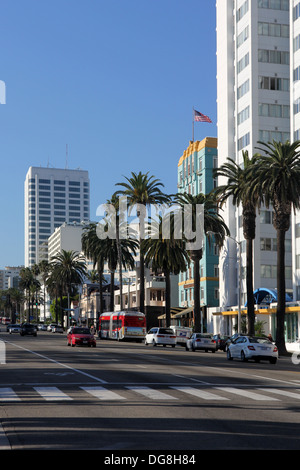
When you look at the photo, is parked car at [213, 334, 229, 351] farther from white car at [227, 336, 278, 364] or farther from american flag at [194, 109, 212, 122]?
american flag at [194, 109, 212, 122]

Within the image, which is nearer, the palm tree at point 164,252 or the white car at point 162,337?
the white car at point 162,337

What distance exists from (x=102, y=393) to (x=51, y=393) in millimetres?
1365

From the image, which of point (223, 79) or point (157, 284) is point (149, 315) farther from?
point (223, 79)

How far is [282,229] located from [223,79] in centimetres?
4601

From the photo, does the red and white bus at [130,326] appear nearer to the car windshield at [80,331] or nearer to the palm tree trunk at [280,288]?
the car windshield at [80,331]

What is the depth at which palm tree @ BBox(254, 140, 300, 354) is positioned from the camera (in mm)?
52938

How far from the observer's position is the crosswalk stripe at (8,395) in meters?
18.4

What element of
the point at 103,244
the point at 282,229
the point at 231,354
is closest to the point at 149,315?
the point at 103,244

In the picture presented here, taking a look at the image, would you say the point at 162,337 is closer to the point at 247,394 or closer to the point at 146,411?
the point at 247,394

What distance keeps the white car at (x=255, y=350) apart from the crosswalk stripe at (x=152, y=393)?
19.2m

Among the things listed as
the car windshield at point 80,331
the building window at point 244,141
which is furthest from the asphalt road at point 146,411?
the building window at point 244,141

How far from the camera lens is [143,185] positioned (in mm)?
83312

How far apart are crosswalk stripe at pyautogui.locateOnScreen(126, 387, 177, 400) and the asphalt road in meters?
0.03

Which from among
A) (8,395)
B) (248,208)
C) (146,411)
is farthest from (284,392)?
(248,208)
